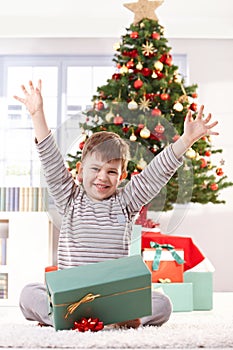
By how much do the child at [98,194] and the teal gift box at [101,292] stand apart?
0.18m

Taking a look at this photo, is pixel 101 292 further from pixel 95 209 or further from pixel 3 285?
pixel 3 285

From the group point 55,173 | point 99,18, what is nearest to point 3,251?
point 99,18

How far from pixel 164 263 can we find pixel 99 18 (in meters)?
1.88

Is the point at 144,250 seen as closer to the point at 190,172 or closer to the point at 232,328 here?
the point at 190,172

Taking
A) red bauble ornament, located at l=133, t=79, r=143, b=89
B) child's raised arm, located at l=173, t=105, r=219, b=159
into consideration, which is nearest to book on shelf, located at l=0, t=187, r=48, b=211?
red bauble ornament, located at l=133, t=79, r=143, b=89

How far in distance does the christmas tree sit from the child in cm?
96

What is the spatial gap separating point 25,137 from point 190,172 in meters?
2.04

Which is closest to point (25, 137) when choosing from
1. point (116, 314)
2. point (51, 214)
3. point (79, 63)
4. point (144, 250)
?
point (79, 63)

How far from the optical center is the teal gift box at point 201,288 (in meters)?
2.69

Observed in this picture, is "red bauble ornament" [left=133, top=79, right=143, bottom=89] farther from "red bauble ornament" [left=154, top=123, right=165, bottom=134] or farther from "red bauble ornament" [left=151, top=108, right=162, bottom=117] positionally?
"red bauble ornament" [left=154, top=123, right=165, bottom=134]

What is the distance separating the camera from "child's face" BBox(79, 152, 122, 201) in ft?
Answer: 5.47

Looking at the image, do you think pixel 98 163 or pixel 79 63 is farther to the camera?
pixel 79 63

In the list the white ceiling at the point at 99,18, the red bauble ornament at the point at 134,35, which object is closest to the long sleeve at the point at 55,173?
the red bauble ornament at the point at 134,35

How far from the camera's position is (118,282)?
1386 mm
